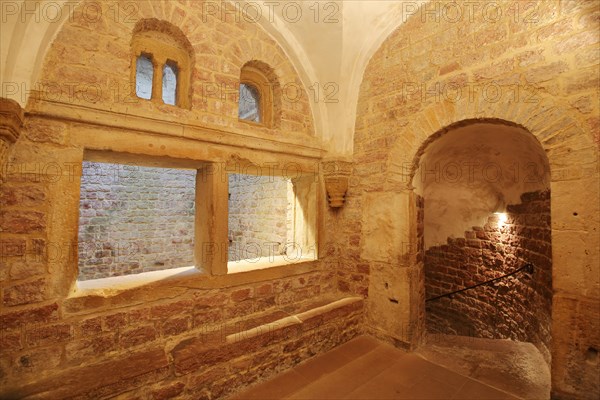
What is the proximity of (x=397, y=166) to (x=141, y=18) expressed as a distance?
2582 millimetres

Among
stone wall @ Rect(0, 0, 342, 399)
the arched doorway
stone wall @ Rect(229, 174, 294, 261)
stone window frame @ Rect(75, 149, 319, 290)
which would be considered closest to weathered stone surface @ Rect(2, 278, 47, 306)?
stone wall @ Rect(0, 0, 342, 399)

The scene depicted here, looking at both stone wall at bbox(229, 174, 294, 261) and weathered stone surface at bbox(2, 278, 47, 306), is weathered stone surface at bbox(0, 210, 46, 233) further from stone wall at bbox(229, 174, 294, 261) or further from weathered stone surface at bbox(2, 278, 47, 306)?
stone wall at bbox(229, 174, 294, 261)

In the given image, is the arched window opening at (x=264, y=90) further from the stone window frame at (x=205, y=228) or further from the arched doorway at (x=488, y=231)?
the arched doorway at (x=488, y=231)

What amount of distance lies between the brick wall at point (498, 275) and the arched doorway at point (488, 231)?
0.04 ft

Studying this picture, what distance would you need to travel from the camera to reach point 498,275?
4.36m

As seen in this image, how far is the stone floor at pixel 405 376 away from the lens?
234 cm

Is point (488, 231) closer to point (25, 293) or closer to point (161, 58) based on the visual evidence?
point (161, 58)

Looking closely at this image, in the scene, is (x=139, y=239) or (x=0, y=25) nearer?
(x=0, y=25)

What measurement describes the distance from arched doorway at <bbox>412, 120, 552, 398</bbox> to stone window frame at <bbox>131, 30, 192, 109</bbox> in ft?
7.60

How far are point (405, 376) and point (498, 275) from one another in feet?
8.93

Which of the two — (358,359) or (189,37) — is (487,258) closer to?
(358,359)

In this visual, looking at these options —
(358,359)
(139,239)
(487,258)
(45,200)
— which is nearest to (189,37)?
(45,200)

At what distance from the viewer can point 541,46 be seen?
216cm

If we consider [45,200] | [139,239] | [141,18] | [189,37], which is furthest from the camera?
[139,239]
